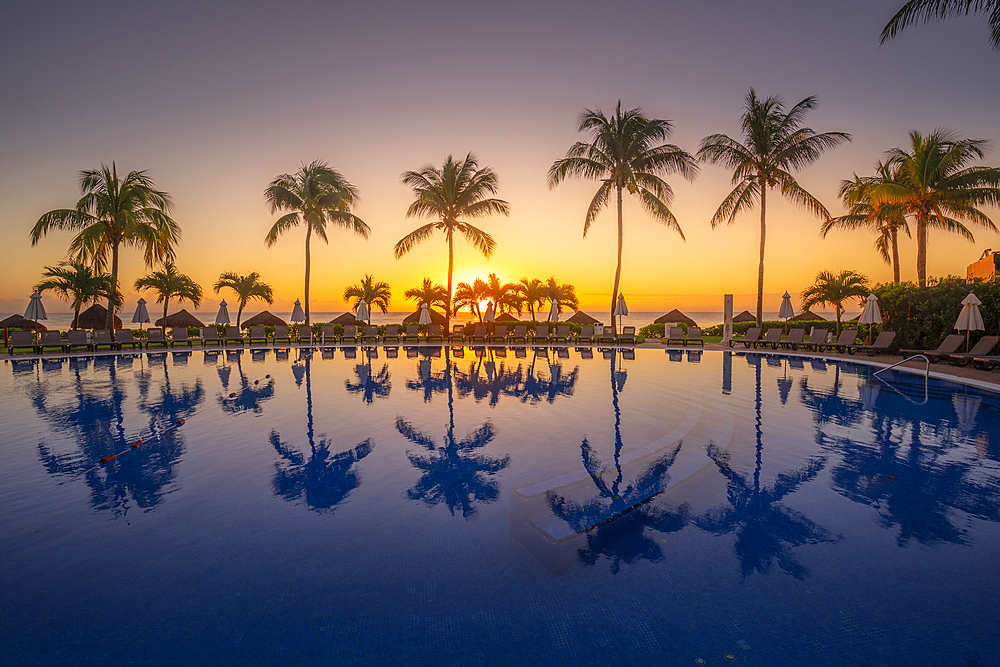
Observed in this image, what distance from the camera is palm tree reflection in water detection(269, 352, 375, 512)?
13.3ft

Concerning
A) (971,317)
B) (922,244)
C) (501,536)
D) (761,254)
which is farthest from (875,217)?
(501,536)

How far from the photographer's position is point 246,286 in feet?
106

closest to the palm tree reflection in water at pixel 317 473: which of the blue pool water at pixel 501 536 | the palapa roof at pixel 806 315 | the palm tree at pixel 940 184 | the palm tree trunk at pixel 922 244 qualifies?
the blue pool water at pixel 501 536

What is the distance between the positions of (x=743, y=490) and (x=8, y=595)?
588 cm

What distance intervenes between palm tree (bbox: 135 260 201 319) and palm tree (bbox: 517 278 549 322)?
25726 millimetres

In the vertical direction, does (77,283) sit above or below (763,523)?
above

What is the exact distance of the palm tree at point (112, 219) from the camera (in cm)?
1778

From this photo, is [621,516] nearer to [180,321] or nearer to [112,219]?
[112,219]

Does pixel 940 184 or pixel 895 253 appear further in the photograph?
pixel 895 253

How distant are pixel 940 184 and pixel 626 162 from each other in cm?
1319

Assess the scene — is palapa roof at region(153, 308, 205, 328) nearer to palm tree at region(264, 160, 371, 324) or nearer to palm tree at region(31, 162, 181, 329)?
palm tree at region(31, 162, 181, 329)

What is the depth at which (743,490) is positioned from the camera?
13.6 feet

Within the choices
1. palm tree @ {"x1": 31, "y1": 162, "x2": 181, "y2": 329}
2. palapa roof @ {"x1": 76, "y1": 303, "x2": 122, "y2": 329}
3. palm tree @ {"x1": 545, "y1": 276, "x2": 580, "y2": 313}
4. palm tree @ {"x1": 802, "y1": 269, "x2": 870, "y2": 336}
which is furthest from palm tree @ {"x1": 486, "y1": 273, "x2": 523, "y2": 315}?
palapa roof @ {"x1": 76, "y1": 303, "x2": 122, "y2": 329}

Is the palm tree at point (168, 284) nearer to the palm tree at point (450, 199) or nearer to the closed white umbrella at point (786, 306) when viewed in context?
the palm tree at point (450, 199)
